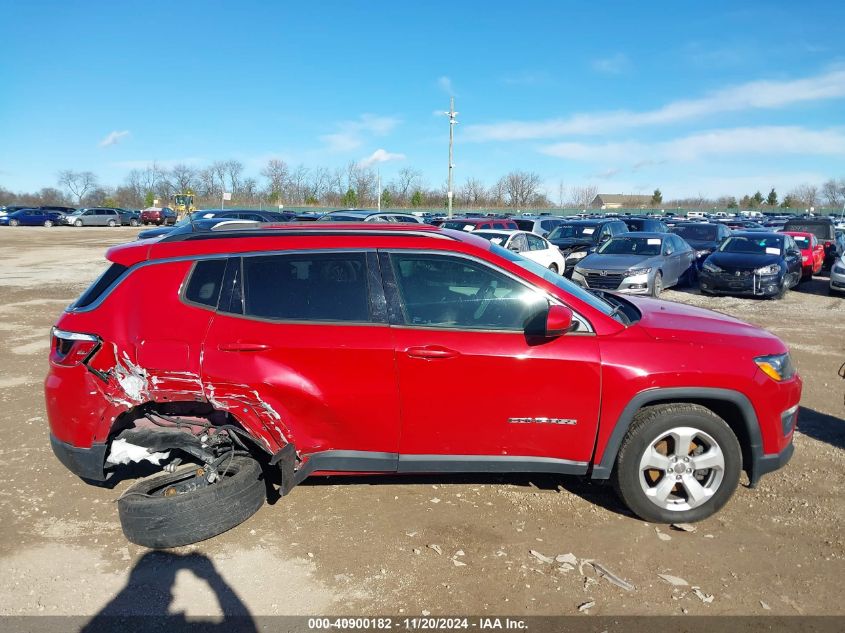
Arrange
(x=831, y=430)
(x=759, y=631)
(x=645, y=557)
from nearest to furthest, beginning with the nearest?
(x=759, y=631), (x=645, y=557), (x=831, y=430)

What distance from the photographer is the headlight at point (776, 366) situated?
3.76 metres

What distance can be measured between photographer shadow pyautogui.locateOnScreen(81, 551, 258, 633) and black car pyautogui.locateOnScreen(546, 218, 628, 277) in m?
14.8

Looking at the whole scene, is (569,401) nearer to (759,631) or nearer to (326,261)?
(759,631)

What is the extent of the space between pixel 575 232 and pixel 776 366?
15.3m

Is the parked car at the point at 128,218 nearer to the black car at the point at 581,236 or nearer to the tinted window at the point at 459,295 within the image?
the black car at the point at 581,236

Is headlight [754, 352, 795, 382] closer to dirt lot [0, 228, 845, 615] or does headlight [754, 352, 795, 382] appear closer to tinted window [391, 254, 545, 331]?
dirt lot [0, 228, 845, 615]

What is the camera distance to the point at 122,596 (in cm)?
320

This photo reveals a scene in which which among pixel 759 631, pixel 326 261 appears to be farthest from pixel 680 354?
pixel 326 261

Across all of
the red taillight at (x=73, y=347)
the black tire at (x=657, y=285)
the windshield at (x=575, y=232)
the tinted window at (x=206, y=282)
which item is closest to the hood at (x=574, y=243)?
the windshield at (x=575, y=232)

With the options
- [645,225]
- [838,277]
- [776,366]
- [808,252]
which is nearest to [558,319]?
[776,366]

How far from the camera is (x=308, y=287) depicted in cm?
374

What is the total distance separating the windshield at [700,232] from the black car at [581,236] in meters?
1.84

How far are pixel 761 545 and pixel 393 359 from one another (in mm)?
2467

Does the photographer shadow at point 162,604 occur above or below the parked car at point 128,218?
below
